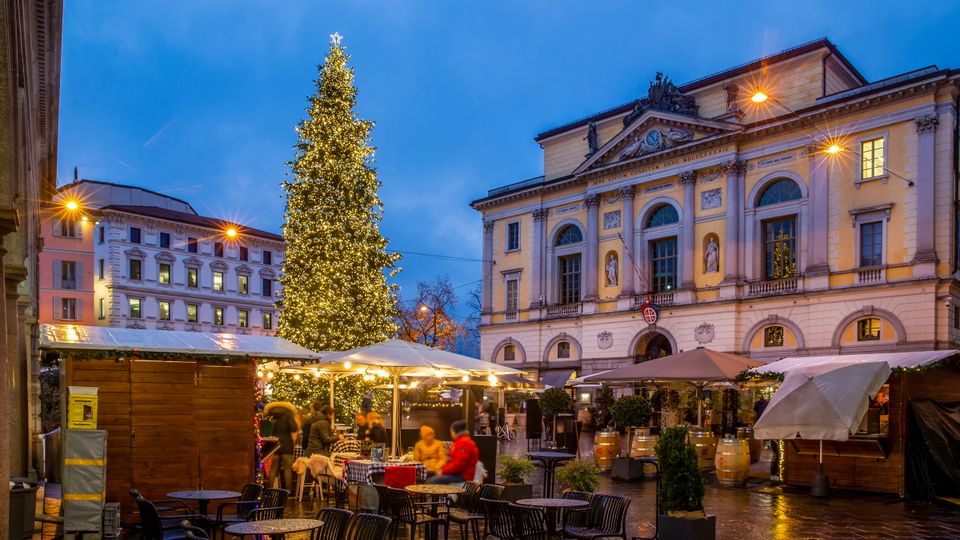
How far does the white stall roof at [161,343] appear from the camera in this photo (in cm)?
1086

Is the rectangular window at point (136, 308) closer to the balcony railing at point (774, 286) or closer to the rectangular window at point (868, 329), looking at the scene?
the balcony railing at point (774, 286)

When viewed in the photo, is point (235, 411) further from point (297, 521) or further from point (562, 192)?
point (562, 192)

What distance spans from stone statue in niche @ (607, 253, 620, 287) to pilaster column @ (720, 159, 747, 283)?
19.9ft

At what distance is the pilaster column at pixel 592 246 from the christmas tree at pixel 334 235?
16778 mm

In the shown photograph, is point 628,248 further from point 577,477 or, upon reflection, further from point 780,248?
point 577,477

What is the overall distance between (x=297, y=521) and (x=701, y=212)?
32.1 meters

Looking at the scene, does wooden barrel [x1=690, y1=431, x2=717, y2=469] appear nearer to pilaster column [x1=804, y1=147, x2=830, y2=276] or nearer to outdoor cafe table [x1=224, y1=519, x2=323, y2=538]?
outdoor cafe table [x1=224, y1=519, x2=323, y2=538]

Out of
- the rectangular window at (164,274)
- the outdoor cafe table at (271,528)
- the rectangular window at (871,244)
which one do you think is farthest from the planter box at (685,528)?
the rectangular window at (164,274)

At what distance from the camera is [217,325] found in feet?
211

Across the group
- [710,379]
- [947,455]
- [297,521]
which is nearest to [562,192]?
[710,379]

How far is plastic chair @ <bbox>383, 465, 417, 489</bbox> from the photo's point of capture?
1192 centimetres

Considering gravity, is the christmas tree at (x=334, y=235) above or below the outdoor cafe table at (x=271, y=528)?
above

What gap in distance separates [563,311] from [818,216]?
1435cm

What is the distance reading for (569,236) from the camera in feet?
142
